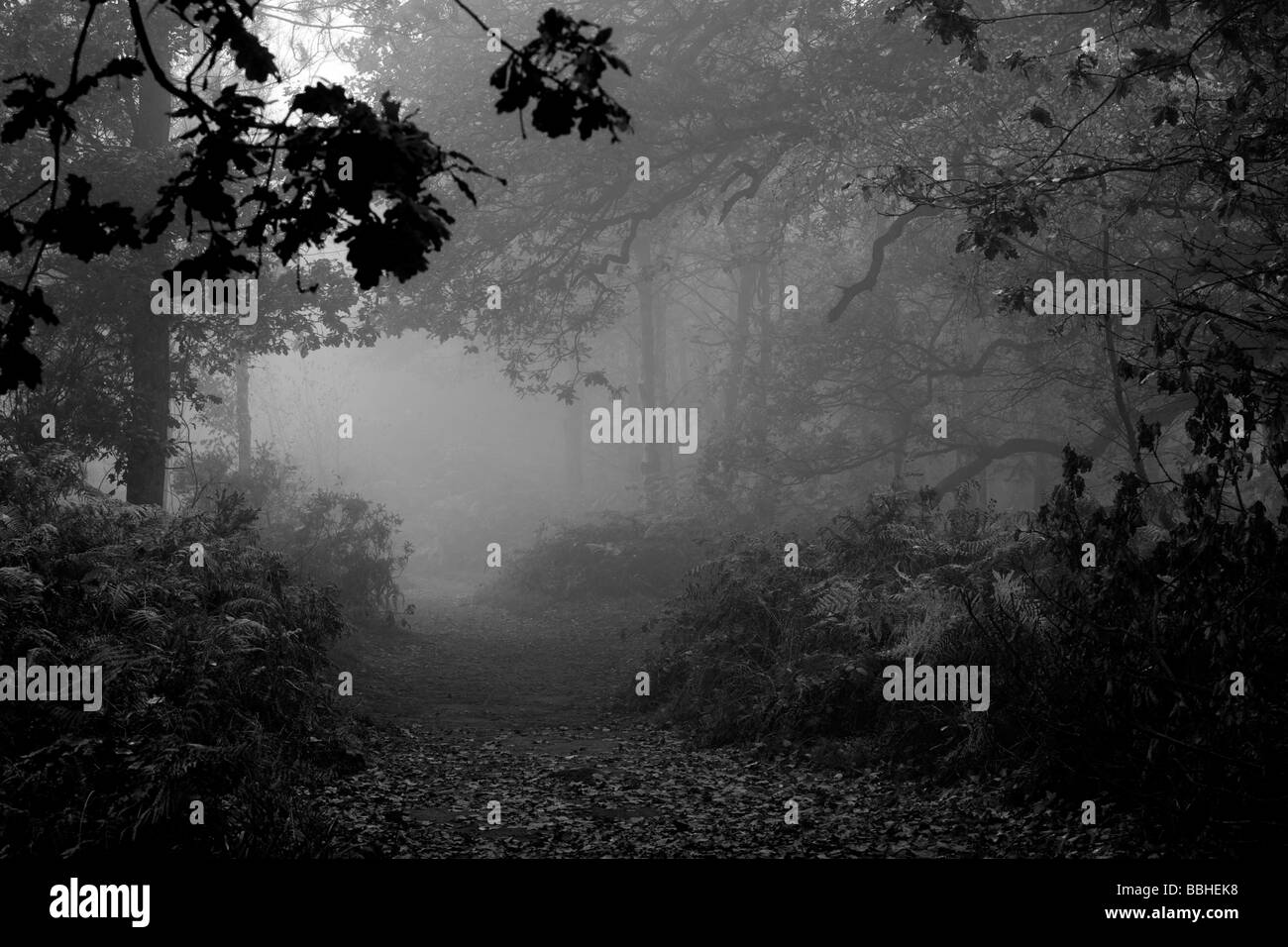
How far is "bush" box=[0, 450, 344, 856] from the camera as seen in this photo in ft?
18.6

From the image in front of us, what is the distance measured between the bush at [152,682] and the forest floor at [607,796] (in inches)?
25.5

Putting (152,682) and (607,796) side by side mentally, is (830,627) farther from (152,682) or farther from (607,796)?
(152,682)

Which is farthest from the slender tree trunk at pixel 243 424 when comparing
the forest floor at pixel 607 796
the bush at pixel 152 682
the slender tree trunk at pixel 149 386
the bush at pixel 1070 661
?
the bush at pixel 1070 661

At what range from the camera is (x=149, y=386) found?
545 inches

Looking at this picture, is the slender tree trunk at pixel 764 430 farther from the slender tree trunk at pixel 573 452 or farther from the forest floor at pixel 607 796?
the slender tree trunk at pixel 573 452

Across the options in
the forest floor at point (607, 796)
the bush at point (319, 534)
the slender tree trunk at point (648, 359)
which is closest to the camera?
the forest floor at point (607, 796)

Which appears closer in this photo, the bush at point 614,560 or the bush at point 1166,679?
the bush at point 1166,679

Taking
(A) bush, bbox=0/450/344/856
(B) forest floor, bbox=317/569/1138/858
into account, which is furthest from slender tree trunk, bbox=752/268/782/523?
(A) bush, bbox=0/450/344/856

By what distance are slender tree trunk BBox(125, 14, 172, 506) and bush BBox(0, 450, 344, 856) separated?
8.69ft

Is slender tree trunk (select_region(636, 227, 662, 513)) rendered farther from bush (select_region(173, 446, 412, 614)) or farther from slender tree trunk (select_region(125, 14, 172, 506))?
slender tree trunk (select_region(125, 14, 172, 506))

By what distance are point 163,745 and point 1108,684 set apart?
229 inches

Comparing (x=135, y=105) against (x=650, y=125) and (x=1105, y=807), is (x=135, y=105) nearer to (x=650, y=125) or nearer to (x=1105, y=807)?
(x=650, y=125)

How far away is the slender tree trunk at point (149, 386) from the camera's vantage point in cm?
1352

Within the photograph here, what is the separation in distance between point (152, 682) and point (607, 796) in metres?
3.40
